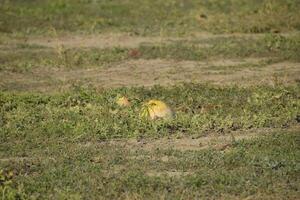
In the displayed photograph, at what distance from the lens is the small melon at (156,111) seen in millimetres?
8673

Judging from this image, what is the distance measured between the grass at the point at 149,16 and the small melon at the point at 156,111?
723 centimetres

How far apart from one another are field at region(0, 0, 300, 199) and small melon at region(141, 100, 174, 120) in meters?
0.11

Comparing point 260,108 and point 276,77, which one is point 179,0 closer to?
point 276,77

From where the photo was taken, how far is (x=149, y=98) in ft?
33.2

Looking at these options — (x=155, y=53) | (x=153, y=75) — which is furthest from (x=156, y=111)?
(x=155, y=53)

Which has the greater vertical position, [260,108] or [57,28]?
[260,108]

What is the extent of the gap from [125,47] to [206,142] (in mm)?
6771

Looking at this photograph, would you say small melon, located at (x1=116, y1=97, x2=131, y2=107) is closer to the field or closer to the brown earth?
the field

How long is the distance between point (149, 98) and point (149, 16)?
9135 mm

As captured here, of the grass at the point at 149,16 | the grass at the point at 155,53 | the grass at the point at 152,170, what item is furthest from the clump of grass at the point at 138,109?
the grass at the point at 149,16

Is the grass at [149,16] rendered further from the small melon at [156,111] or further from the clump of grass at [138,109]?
the small melon at [156,111]

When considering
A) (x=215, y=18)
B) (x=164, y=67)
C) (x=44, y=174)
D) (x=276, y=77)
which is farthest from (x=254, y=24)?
(x=44, y=174)

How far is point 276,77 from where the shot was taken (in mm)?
11047

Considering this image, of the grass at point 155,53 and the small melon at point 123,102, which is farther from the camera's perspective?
the grass at point 155,53
